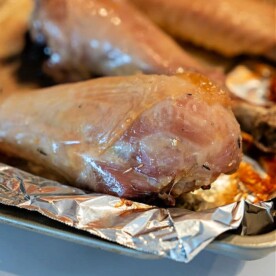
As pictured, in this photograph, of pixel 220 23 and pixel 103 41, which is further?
pixel 220 23

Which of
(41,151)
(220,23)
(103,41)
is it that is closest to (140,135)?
(41,151)

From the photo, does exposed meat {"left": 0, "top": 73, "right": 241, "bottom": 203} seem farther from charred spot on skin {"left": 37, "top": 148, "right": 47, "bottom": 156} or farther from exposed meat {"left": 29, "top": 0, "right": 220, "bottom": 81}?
exposed meat {"left": 29, "top": 0, "right": 220, "bottom": 81}

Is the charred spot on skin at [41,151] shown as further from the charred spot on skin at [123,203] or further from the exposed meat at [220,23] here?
the exposed meat at [220,23]

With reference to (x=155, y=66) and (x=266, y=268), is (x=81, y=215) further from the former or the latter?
(x=155, y=66)

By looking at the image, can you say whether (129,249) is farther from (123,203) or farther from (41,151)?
(41,151)

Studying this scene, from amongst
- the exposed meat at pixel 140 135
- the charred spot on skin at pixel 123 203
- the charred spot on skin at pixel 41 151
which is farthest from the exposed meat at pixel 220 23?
the charred spot on skin at pixel 123 203

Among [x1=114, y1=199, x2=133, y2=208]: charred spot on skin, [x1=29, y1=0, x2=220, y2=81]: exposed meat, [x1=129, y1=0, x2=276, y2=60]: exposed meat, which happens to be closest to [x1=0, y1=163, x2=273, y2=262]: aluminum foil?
[x1=114, y1=199, x2=133, y2=208]: charred spot on skin

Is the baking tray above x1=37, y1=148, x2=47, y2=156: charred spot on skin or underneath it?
underneath
